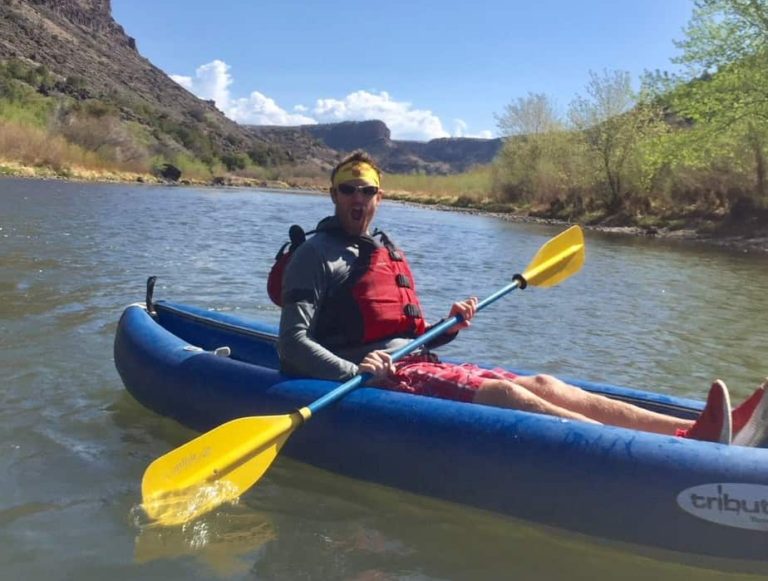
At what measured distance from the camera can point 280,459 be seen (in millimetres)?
3178

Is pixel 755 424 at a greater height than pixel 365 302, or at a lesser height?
lesser

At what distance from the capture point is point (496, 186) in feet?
115

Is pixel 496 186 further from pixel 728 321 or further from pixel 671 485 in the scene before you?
pixel 671 485

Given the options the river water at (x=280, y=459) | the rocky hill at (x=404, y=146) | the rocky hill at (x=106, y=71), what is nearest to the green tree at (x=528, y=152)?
the river water at (x=280, y=459)

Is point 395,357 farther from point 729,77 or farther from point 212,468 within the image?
point 729,77

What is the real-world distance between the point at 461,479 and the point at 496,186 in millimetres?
33096

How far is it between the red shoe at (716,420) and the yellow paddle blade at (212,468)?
1324 millimetres

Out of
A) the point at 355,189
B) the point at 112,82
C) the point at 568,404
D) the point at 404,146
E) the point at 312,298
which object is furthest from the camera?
the point at 404,146

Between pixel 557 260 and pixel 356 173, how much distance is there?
1.85 metres

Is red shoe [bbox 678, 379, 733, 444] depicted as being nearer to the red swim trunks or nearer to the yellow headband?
the red swim trunks

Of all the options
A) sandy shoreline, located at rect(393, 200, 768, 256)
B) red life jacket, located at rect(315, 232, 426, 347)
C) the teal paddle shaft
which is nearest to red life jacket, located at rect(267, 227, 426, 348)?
red life jacket, located at rect(315, 232, 426, 347)

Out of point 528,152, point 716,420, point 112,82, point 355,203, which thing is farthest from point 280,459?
point 112,82

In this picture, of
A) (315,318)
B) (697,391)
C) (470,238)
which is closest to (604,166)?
(470,238)

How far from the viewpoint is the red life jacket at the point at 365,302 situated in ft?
9.99
